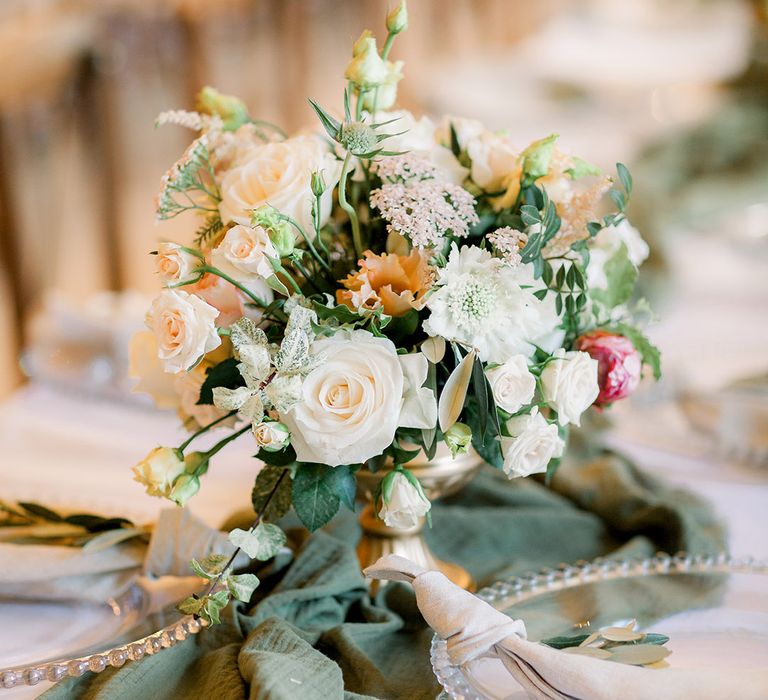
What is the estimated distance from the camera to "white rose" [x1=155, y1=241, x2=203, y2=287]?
2.07 feet

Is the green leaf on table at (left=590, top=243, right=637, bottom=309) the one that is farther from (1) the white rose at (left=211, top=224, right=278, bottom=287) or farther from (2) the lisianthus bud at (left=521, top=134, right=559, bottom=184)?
(1) the white rose at (left=211, top=224, right=278, bottom=287)

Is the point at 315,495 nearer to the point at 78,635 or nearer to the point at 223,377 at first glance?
the point at 223,377

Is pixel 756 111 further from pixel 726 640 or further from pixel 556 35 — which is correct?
pixel 556 35

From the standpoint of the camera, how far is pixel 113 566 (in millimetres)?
750

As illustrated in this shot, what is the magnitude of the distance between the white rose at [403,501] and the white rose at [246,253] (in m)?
0.18

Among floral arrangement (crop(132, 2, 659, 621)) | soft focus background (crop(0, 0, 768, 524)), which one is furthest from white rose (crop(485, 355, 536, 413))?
soft focus background (crop(0, 0, 768, 524))

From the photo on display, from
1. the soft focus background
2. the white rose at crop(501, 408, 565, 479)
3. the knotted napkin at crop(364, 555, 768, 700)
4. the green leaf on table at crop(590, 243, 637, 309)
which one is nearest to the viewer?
the knotted napkin at crop(364, 555, 768, 700)

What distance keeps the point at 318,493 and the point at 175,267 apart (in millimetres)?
190

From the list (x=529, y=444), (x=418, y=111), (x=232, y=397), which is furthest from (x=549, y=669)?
(x=418, y=111)

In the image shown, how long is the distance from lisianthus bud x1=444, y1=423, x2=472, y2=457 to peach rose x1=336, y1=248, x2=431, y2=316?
3.6 inches

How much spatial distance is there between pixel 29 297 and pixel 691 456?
253 cm

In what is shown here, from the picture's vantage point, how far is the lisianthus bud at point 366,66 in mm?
664

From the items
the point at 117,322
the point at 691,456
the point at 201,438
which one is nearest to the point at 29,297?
the point at 117,322

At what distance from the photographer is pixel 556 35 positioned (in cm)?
353
